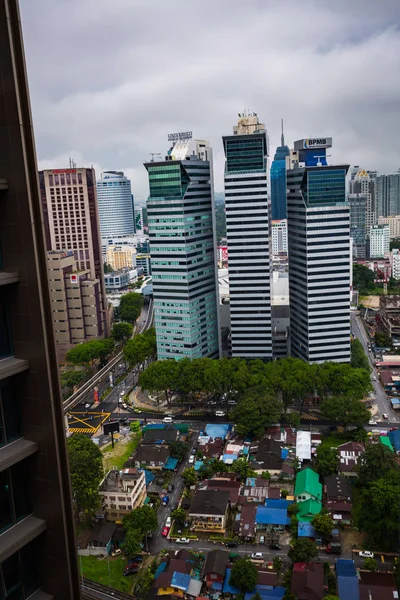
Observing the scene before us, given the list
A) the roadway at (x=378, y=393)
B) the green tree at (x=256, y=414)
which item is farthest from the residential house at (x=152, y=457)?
the roadway at (x=378, y=393)

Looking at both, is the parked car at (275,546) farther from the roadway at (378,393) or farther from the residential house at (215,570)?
the roadway at (378,393)

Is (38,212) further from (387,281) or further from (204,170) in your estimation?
(387,281)

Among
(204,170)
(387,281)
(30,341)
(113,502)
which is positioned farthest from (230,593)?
(387,281)

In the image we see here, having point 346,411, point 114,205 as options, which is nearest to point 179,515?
point 346,411

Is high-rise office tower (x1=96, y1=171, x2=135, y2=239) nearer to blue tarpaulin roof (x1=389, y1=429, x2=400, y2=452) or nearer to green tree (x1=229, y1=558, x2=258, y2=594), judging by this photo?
blue tarpaulin roof (x1=389, y1=429, x2=400, y2=452)

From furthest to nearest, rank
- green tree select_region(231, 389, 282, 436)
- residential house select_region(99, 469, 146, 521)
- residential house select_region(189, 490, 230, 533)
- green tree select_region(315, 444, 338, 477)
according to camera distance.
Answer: green tree select_region(231, 389, 282, 436)
green tree select_region(315, 444, 338, 477)
residential house select_region(99, 469, 146, 521)
residential house select_region(189, 490, 230, 533)

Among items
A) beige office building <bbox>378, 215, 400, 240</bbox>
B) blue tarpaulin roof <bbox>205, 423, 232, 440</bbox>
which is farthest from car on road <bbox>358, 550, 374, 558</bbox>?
beige office building <bbox>378, 215, 400, 240</bbox>
